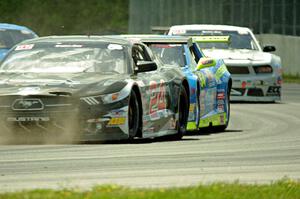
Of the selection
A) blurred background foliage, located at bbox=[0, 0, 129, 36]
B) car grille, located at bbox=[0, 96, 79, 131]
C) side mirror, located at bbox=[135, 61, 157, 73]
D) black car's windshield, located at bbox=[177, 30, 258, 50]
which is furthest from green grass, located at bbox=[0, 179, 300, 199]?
blurred background foliage, located at bbox=[0, 0, 129, 36]

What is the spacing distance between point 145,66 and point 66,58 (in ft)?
3.04

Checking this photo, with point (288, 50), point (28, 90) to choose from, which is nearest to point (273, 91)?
point (28, 90)

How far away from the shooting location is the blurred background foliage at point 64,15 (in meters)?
66.8

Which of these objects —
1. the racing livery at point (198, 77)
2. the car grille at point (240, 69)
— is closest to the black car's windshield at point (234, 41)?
the car grille at point (240, 69)

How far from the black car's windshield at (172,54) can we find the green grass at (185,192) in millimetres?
8660

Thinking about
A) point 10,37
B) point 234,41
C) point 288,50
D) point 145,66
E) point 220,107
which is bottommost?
point 288,50

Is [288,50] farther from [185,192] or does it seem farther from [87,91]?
[185,192]

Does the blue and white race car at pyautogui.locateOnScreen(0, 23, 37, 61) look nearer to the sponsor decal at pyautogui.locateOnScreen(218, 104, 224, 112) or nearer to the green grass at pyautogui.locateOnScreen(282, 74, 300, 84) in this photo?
the sponsor decal at pyautogui.locateOnScreen(218, 104, 224, 112)

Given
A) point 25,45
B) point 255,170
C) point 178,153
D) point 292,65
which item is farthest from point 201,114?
point 292,65

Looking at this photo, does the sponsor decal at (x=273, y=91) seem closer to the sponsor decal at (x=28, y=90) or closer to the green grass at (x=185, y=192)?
the sponsor decal at (x=28, y=90)

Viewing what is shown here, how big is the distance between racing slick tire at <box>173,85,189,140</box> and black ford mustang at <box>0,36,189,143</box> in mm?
→ 32

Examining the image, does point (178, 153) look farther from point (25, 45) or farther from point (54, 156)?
point (25, 45)

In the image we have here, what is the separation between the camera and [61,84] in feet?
46.0

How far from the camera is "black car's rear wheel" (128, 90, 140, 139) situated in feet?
47.2
